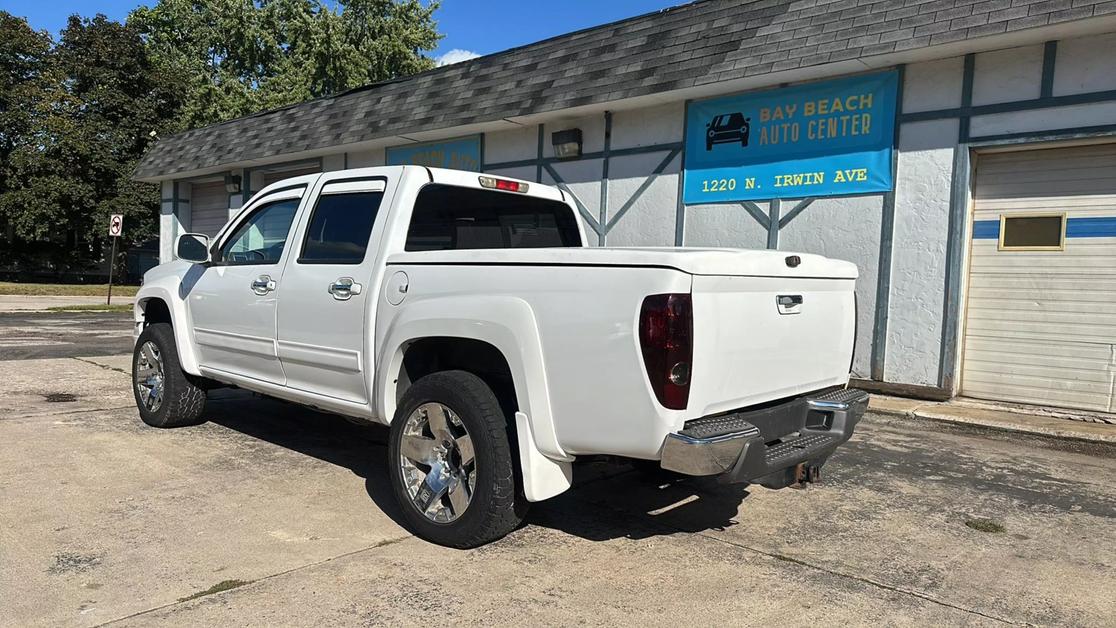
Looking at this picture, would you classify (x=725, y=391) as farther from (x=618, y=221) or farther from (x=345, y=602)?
(x=618, y=221)

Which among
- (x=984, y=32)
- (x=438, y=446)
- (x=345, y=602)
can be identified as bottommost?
(x=345, y=602)

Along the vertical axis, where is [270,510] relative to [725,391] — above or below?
below

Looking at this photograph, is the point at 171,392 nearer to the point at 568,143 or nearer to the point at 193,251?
the point at 193,251

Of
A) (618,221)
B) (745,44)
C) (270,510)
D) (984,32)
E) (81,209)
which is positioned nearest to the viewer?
(270,510)

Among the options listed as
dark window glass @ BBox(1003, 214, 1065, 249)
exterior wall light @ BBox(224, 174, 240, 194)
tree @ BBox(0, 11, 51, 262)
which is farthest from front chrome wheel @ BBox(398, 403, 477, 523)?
tree @ BBox(0, 11, 51, 262)

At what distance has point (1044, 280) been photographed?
802 centimetres

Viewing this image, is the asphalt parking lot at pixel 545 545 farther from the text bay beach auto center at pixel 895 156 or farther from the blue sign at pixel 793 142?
the blue sign at pixel 793 142

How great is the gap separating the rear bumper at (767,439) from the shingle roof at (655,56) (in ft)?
16.3

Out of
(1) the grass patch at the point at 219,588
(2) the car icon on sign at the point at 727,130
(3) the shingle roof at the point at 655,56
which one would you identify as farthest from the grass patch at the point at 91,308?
(1) the grass patch at the point at 219,588

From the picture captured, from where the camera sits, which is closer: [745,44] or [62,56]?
[745,44]

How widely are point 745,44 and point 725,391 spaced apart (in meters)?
6.82

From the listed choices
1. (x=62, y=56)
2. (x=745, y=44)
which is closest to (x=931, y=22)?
(x=745, y=44)

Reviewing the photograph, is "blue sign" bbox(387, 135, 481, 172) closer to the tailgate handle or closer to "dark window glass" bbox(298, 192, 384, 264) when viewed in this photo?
"dark window glass" bbox(298, 192, 384, 264)

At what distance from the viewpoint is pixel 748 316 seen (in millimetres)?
3383
